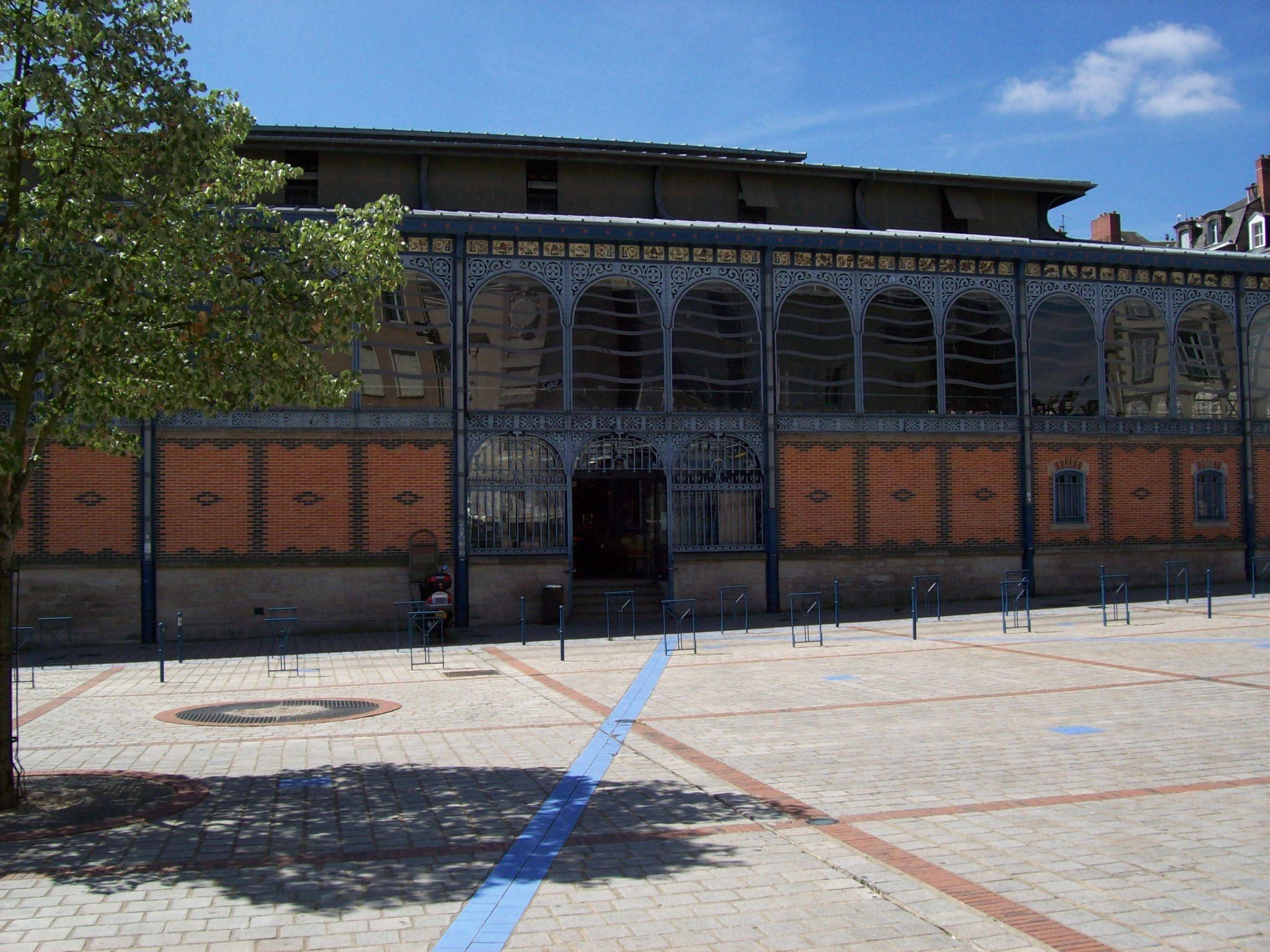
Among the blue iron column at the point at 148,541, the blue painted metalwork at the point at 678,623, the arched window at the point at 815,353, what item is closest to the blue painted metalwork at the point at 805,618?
the blue painted metalwork at the point at 678,623

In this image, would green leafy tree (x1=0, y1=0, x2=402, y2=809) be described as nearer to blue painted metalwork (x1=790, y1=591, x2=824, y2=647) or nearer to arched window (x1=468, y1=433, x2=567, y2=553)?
blue painted metalwork (x1=790, y1=591, x2=824, y2=647)

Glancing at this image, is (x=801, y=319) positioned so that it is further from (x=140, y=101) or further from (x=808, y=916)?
(x=808, y=916)

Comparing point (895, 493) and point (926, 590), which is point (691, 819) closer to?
point (895, 493)

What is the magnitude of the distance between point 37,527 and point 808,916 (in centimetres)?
1984

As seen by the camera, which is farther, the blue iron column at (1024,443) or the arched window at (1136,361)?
the arched window at (1136,361)

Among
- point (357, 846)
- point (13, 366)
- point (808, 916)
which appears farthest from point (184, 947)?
point (13, 366)

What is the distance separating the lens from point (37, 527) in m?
21.4

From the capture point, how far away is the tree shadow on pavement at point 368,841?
6.68 meters

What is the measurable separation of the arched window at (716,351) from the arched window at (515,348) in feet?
8.78

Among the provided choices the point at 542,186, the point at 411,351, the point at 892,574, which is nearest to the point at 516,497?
the point at 411,351

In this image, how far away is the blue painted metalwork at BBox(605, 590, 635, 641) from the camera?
22266 mm

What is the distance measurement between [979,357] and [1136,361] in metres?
4.26

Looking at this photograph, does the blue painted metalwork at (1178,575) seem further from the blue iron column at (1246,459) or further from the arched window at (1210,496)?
the blue iron column at (1246,459)

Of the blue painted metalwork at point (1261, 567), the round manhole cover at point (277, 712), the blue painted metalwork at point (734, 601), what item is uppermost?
the blue painted metalwork at point (1261, 567)
